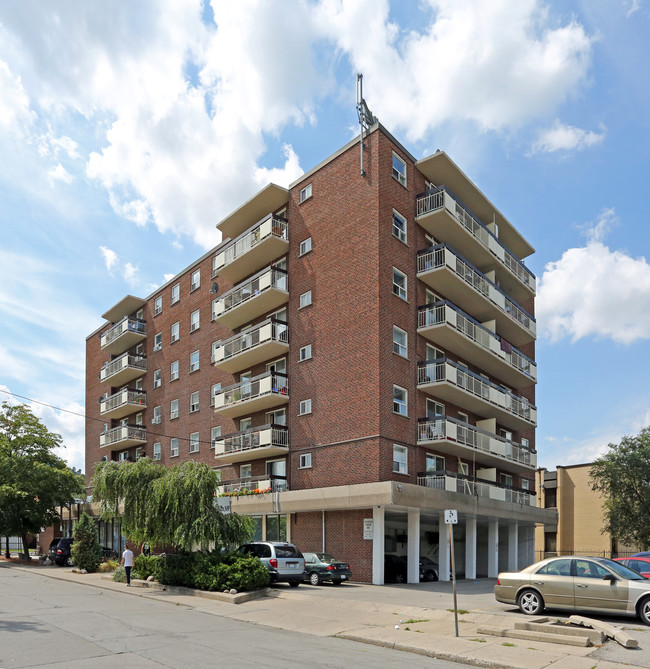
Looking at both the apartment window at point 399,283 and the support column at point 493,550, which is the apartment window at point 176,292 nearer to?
the apartment window at point 399,283

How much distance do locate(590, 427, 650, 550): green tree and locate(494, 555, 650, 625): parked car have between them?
116 ft

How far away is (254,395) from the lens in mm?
34375

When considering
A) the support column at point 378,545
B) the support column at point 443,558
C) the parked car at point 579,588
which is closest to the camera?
the parked car at point 579,588

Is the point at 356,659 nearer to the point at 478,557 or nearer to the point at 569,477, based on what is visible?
the point at 478,557

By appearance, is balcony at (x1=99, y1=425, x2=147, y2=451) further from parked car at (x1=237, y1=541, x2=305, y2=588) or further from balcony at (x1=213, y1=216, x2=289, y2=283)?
parked car at (x1=237, y1=541, x2=305, y2=588)

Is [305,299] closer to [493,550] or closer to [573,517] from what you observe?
[493,550]

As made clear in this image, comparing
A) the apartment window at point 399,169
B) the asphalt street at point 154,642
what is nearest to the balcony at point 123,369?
the apartment window at point 399,169

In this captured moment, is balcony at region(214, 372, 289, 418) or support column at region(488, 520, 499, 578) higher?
balcony at region(214, 372, 289, 418)

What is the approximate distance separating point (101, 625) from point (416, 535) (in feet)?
56.0

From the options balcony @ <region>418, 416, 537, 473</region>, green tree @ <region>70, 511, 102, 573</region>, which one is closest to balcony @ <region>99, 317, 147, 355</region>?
green tree @ <region>70, 511, 102, 573</region>

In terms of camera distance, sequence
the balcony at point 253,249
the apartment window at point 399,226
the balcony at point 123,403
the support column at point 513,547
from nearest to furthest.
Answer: the apartment window at point 399,226, the balcony at point 253,249, the support column at point 513,547, the balcony at point 123,403

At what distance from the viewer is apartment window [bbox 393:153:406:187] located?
1272 inches

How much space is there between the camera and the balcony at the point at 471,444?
102ft

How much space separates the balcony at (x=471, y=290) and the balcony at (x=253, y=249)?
7.38m
